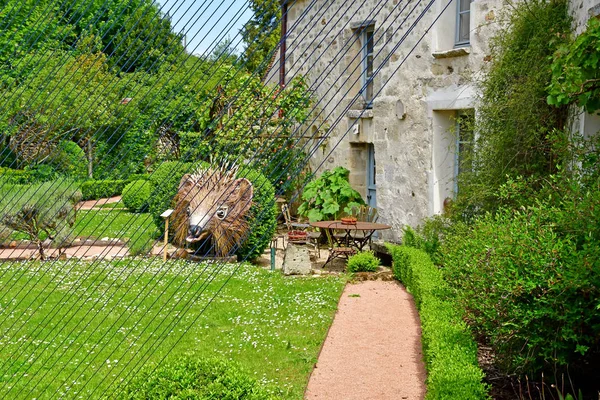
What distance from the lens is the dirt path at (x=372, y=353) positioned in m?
6.31

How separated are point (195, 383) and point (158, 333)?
13.3 feet

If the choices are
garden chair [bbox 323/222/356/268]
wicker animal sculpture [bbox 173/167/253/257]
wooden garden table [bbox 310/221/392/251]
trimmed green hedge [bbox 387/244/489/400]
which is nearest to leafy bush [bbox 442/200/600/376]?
Result: trimmed green hedge [bbox 387/244/489/400]

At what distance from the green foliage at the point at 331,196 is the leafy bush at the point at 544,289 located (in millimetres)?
8183

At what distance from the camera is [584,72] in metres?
6.43

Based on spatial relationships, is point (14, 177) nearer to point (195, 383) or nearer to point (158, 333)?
point (158, 333)

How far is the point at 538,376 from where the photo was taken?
5.81 meters

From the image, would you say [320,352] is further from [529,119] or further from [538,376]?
[529,119]

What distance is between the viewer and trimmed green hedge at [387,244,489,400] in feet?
16.7

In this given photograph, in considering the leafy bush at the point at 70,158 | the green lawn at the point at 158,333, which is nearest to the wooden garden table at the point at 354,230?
the green lawn at the point at 158,333

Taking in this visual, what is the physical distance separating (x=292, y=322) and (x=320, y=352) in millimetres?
1134

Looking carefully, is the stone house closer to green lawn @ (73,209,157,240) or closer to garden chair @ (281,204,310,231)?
garden chair @ (281,204,310,231)

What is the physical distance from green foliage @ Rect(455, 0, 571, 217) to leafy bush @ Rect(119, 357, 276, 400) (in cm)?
502

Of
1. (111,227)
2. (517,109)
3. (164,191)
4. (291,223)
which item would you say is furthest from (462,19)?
(111,227)

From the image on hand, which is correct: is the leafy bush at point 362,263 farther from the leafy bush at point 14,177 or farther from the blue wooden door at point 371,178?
the leafy bush at point 14,177
